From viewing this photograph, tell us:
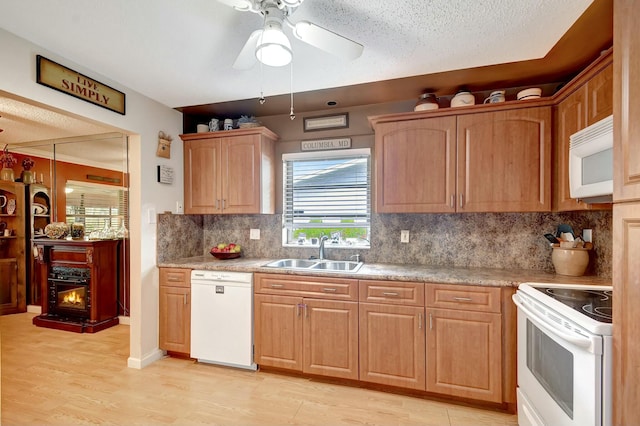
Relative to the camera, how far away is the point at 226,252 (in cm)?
303

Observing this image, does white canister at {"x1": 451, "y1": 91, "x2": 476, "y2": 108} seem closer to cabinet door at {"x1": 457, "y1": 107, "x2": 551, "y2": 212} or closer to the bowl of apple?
cabinet door at {"x1": 457, "y1": 107, "x2": 551, "y2": 212}

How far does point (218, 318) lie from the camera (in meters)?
2.64

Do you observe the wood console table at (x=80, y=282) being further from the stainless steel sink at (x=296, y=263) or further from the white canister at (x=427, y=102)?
the white canister at (x=427, y=102)

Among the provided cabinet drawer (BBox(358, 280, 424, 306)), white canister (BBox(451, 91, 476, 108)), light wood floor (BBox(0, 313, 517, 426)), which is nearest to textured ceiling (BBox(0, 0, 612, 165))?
white canister (BBox(451, 91, 476, 108))

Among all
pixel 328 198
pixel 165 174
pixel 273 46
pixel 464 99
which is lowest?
pixel 328 198

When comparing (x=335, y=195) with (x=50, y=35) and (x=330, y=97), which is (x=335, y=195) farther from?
(x=50, y=35)

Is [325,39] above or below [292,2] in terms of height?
below

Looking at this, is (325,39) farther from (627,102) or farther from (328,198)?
(328,198)

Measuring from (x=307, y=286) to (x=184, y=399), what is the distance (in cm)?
122

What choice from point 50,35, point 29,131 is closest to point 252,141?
point 50,35

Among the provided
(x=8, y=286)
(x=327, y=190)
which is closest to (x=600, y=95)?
(x=327, y=190)

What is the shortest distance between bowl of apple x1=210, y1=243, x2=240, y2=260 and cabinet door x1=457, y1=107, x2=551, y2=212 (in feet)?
7.22

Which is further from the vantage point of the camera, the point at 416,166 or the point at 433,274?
the point at 416,166

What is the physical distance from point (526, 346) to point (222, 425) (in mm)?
1961
